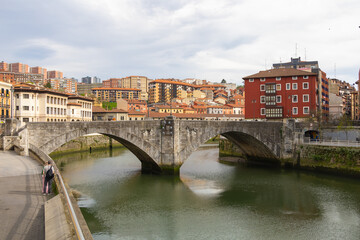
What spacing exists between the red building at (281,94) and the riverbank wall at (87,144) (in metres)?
32.1

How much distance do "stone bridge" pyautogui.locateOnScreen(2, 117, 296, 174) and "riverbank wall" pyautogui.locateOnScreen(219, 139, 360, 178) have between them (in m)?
1.32

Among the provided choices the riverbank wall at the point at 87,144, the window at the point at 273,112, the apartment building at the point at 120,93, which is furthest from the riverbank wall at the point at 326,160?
the apartment building at the point at 120,93

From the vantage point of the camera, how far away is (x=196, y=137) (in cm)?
3862

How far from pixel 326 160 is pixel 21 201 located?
3766 cm

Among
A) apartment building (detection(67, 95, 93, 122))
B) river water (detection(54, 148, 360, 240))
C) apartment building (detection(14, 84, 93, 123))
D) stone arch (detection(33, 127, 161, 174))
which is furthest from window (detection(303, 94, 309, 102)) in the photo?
apartment building (detection(14, 84, 93, 123))

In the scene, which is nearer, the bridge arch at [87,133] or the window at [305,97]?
the bridge arch at [87,133]

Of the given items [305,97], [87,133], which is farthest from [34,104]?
[305,97]

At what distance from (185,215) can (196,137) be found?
1579 centimetres

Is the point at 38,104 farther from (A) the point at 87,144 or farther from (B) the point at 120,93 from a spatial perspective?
(B) the point at 120,93

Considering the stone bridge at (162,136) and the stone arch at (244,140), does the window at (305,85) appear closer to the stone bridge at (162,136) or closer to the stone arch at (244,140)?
the stone bridge at (162,136)

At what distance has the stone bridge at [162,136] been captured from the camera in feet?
93.7

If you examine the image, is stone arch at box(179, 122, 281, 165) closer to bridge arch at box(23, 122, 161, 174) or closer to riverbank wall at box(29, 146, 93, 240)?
bridge arch at box(23, 122, 161, 174)

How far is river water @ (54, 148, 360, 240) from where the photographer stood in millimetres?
20609

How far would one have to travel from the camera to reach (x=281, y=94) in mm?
64562
